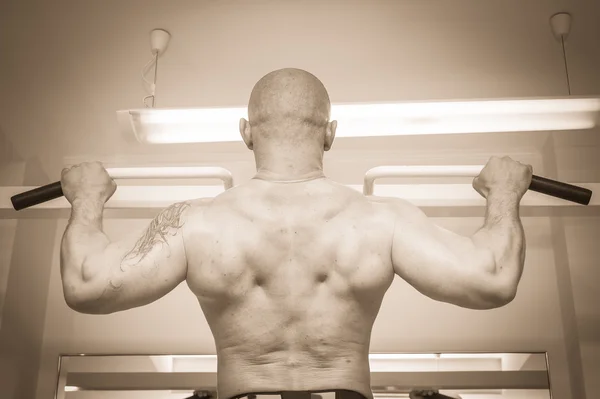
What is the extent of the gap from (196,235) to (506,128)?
1232mm

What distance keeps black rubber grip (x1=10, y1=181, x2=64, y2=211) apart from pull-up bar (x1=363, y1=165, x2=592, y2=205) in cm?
82

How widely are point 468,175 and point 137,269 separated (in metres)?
0.99

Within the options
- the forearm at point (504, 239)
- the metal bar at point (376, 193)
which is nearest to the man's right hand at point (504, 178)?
the forearm at point (504, 239)

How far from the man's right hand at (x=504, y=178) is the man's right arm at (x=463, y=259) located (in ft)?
0.23

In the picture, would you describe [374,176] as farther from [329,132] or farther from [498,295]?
[498,295]

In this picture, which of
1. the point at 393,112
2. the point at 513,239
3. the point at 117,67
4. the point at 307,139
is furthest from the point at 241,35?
the point at 513,239

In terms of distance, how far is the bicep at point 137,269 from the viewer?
1.56 m

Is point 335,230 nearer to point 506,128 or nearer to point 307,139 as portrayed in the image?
point 307,139

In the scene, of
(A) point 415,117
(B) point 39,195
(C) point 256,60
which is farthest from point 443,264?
(C) point 256,60

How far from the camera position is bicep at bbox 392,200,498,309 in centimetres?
155

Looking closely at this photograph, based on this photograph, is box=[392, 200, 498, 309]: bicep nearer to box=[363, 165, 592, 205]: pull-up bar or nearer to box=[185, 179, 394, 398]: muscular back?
box=[185, 179, 394, 398]: muscular back

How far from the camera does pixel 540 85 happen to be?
10.3ft

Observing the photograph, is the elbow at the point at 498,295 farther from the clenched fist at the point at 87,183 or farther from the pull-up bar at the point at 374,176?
the clenched fist at the point at 87,183

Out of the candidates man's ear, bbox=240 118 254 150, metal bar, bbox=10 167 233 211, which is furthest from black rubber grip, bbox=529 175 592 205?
metal bar, bbox=10 167 233 211
